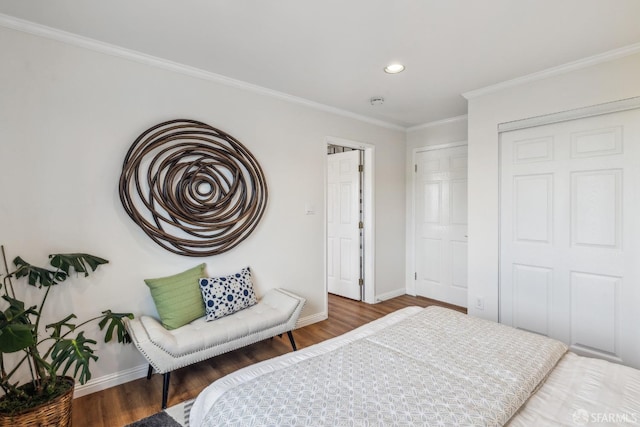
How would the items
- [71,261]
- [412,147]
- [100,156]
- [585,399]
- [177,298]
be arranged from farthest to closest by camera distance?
1. [412,147]
2. [177,298]
3. [100,156]
4. [71,261]
5. [585,399]

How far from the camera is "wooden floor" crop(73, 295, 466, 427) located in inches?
75.7

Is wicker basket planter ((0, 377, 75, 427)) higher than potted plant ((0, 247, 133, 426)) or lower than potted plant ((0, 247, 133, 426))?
lower

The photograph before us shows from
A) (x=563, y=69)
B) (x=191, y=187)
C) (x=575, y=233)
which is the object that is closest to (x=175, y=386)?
(x=191, y=187)

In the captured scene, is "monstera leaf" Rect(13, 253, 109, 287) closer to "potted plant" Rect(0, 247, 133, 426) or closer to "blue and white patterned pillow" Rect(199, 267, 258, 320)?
"potted plant" Rect(0, 247, 133, 426)

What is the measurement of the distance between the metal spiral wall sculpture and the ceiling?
2.00ft

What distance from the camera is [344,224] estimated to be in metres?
4.31

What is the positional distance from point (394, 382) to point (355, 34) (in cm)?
199

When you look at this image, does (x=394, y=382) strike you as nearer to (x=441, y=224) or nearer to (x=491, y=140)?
(x=491, y=140)

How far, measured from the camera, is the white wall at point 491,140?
97.3 inches

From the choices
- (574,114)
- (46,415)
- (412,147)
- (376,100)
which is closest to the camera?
(46,415)

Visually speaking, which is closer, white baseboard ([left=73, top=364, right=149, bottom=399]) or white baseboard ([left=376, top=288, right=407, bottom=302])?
white baseboard ([left=73, top=364, right=149, bottom=399])

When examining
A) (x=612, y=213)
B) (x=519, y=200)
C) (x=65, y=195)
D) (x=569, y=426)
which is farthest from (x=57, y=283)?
(x=612, y=213)

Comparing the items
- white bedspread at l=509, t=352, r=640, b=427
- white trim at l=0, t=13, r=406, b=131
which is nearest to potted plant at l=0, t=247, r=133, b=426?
white trim at l=0, t=13, r=406, b=131

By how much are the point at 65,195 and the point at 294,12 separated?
1.85 metres
